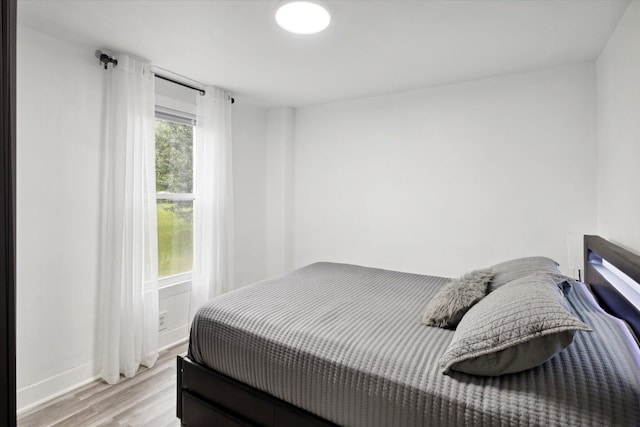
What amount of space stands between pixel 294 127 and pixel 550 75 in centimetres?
261

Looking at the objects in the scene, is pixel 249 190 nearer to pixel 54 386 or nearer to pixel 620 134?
pixel 54 386

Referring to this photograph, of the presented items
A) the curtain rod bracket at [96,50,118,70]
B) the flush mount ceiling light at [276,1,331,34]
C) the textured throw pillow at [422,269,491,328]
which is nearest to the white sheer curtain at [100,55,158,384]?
the curtain rod bracket at [96,50,118,70]

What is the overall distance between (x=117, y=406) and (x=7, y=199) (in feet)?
6.54

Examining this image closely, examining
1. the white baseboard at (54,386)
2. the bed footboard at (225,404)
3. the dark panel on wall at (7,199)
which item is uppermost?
the dark panel on wall at (7,199)

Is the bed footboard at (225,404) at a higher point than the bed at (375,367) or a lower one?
lower

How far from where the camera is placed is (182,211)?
321 centimetres

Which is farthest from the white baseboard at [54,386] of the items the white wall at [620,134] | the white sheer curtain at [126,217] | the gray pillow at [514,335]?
the white wall at [620,134]

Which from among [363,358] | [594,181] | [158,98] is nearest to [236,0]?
[158,98]

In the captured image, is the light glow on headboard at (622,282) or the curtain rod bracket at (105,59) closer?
the light glow on headboard at (622,282)

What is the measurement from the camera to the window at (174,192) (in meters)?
3.01

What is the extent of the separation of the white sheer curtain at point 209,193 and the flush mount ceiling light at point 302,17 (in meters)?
1.55

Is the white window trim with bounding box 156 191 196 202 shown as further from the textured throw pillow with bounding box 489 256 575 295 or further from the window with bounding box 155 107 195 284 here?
the textured throw pillow with bounding box 489 256 575 295

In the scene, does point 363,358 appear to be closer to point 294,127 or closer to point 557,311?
point 557,311

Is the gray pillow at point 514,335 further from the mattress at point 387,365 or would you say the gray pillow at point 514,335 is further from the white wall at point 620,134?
the white wall at point 620,134
